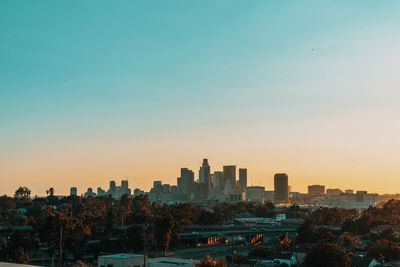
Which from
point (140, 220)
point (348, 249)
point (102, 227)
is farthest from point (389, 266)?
point (102, 227)

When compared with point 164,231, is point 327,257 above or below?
above

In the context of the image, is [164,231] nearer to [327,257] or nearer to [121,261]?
[121,261]

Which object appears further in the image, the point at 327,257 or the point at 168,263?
the point at 168,263

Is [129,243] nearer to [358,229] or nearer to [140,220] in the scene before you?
[140,220]

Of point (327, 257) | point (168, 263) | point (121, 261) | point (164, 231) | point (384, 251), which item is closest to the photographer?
point (121, 261)

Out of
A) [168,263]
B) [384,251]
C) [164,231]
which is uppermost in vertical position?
[164,231]

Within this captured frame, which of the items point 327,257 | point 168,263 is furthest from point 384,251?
point 168,263

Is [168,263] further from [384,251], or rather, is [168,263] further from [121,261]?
[384,251]

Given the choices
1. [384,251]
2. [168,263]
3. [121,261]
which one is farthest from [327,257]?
[121,261]

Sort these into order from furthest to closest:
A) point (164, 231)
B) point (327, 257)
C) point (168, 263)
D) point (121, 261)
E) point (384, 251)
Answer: point (164, 231), point (384, 251), point (168, 263), point (327, 257), point (121, 261)
